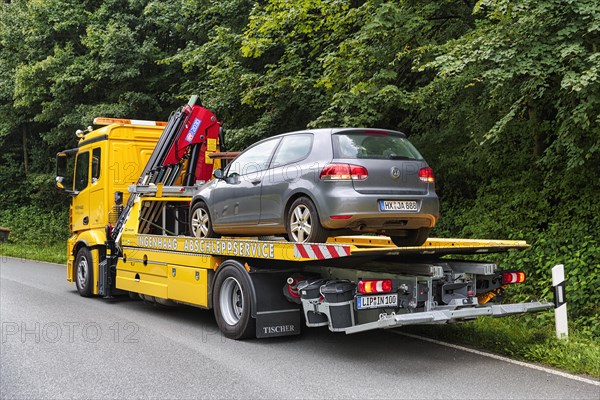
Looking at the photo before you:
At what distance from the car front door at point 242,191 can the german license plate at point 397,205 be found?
65.1 inches

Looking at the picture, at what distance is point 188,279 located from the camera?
855 cm

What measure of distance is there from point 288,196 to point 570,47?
389 cm

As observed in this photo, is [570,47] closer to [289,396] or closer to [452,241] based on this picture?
[452,241]

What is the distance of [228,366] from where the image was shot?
20.5 ft

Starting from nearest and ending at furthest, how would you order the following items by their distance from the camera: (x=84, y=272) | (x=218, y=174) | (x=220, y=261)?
(x=220, y=261)
(x=218, y=174)
(x=84, y=272)

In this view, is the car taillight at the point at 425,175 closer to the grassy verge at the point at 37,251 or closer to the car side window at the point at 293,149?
the car side window at the point at 293,149

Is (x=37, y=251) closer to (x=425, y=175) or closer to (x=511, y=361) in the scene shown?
(x=425, y=175)

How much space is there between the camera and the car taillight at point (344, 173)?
678 cm

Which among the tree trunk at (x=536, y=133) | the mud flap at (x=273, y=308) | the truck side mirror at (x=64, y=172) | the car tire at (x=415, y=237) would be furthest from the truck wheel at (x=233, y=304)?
the tree trunk at (x=536, y=133)

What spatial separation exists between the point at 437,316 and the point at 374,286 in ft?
2.16

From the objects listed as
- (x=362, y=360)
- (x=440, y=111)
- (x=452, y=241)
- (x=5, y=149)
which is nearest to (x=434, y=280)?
(x=362, y=360)

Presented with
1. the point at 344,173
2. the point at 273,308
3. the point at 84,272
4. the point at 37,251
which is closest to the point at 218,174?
the point at 273,308

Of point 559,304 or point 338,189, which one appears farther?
point 559,304

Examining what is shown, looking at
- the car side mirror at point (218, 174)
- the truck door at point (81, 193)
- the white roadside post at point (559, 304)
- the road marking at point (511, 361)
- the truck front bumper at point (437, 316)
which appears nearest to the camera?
the road marking at point (511, 361)
